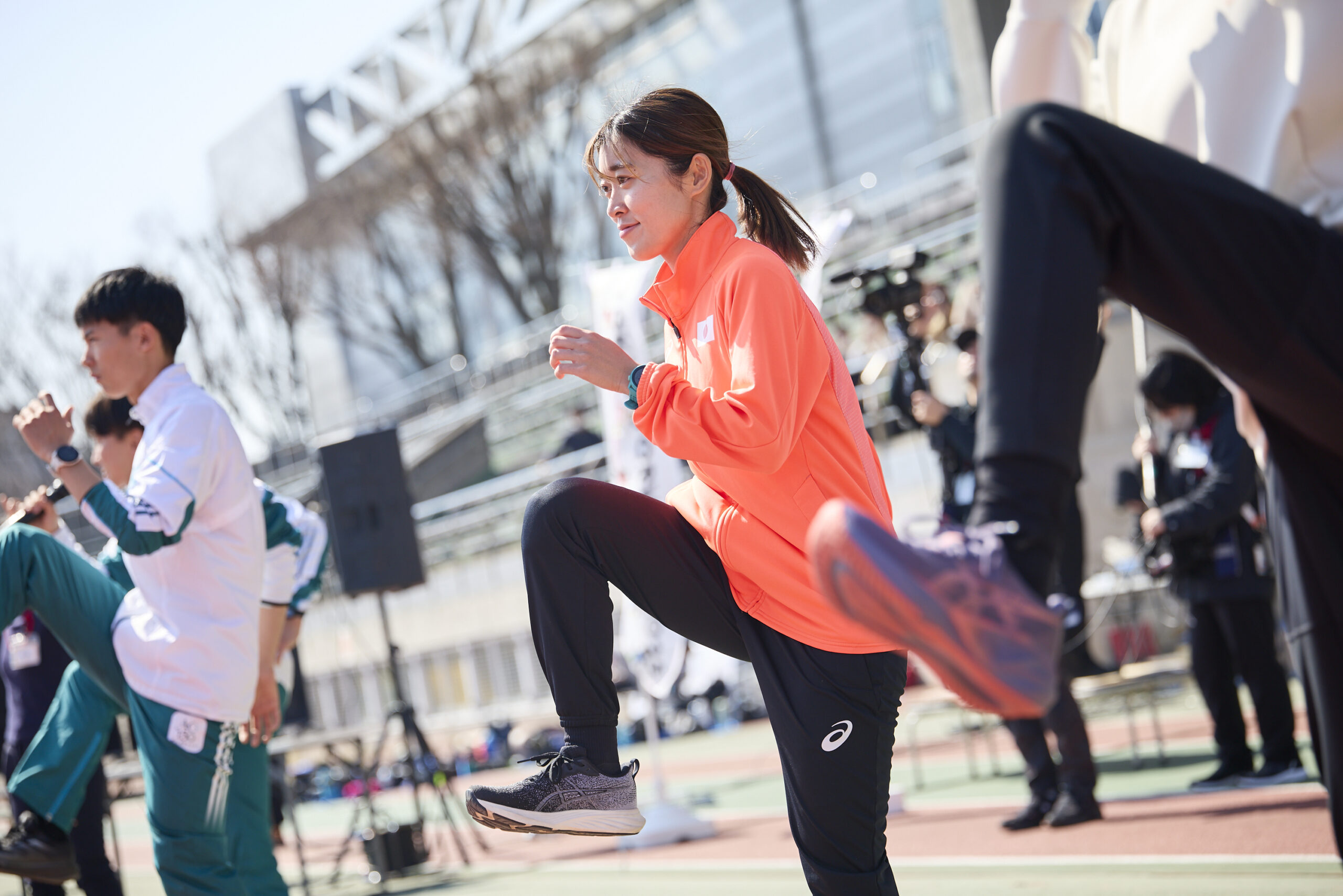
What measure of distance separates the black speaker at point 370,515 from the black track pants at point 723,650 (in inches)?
221

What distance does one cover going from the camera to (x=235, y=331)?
26.5m

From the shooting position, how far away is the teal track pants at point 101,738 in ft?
10.3

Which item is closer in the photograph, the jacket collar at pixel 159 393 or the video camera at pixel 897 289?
the jacket collar at pixel 159 393

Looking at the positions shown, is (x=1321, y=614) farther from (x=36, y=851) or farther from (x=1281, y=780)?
(x=1281, y=780)

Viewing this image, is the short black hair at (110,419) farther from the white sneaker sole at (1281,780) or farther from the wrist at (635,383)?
the white sneaker sole at (1281,780)

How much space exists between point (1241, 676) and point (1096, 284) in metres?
4.27

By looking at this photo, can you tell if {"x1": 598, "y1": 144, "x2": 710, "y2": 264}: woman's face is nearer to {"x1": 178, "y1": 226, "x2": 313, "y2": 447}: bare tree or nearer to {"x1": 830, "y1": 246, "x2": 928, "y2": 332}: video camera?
{"x1": 830, "y1": 246, "x2": 928, "y2": 332}: video camera

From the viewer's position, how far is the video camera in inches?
226

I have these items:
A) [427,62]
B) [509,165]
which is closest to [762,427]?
[509,165]

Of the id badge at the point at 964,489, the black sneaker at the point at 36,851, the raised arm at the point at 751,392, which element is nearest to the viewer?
the raised arm at the point at 751,392

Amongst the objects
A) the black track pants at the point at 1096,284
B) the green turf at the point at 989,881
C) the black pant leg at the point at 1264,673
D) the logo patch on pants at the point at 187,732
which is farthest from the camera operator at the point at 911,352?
the black track pants at the point at 1096,284

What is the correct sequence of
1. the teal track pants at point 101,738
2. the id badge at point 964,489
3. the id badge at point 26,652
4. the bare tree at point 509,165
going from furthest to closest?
the bare tree at point 509,165, the id badge at point 964,489, the id badge at point 26,652, the teal track pants at point 101,738

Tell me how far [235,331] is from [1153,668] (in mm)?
23841

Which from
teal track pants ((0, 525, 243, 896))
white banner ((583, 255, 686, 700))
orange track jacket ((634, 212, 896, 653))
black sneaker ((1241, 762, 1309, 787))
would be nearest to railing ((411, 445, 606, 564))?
white banner ((583, 255, 686, 700))
